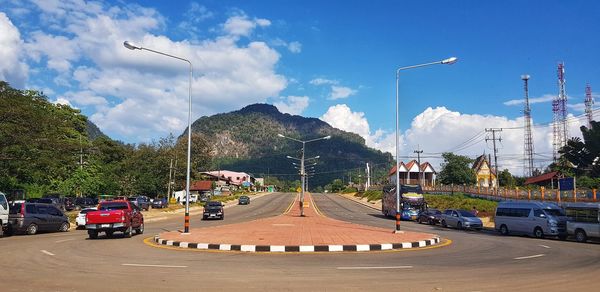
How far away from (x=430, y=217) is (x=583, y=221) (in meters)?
16.7

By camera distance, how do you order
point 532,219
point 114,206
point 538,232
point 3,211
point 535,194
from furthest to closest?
1. point 535,194
2. point 532,219
3. point 538,232
4. point 3,211
5. point 114,206

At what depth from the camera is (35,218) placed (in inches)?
1108

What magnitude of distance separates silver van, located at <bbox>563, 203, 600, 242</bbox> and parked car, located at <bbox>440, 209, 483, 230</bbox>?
27.5 feet

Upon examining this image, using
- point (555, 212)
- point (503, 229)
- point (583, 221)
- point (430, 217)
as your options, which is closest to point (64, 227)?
point (503, 229)

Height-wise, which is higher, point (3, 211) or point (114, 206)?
point (114, 206)

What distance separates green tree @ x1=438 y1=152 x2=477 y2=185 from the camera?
97.3 metres

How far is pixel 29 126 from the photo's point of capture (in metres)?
41.7

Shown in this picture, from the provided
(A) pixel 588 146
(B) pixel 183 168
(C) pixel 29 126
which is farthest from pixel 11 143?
(A) pixel 588 146

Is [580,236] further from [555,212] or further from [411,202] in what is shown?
[411,202]

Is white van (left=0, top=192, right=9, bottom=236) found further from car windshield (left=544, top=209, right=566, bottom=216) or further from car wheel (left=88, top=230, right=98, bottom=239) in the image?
car windshield (left=544, top=209, right=566, bottom=216)

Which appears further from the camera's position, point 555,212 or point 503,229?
point 503,229

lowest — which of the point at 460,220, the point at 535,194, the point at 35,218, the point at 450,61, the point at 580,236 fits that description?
the point at 580,236

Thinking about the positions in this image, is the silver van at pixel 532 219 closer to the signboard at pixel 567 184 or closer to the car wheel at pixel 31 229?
the signboard at pixel 567 184

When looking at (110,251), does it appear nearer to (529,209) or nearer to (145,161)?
(529,209)
